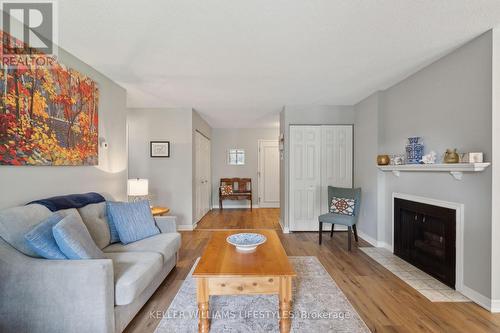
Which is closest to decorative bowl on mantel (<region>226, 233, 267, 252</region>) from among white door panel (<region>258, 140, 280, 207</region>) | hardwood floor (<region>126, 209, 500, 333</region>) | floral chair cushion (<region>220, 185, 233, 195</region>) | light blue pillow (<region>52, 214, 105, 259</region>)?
hardwood floor (<region>126, 209, 500, 333</region>)

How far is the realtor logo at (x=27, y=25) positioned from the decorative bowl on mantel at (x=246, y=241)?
231 cm

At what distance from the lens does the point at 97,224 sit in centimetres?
217

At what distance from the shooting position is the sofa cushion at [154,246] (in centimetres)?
214

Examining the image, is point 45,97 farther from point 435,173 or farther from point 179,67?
point 435,173

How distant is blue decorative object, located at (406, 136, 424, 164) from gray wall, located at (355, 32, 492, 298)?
Result: 0.24 ft

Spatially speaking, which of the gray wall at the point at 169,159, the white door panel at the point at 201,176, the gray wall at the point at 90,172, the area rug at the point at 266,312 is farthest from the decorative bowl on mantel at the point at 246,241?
the white door panel at the point at 201,176

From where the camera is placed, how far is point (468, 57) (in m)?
2.12

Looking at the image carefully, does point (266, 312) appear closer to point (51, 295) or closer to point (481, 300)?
point (51, 295)

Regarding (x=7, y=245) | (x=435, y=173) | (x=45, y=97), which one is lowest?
(x=7, y=245)

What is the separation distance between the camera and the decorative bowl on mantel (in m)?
1.97

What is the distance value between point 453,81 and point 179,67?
9.51 feet

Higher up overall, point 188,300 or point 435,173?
point 435,173

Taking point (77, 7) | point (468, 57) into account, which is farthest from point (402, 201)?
point (77, 7)

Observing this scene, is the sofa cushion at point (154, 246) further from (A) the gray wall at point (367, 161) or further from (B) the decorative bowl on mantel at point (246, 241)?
(A) the gray wall at point (367, 161)
